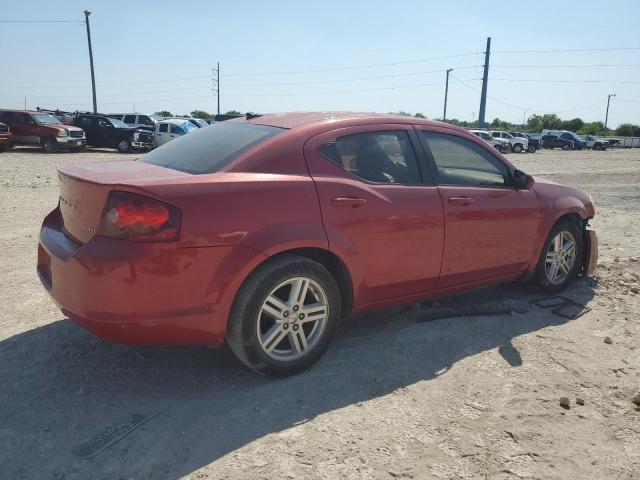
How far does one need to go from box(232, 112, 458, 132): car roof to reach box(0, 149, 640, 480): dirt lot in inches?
60.9

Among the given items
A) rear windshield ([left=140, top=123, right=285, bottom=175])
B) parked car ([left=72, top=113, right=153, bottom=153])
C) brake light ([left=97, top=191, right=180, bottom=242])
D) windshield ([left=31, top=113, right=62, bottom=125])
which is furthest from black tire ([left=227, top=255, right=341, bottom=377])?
parked car ([left=72, top=113, right=153, bottom=153])

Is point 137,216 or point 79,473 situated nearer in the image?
point 79,473

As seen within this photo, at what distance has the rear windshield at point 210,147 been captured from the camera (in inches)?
126

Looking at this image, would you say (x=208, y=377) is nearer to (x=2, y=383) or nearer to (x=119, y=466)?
(x=119, y=466)

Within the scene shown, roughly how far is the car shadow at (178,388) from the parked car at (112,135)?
22.8 metres

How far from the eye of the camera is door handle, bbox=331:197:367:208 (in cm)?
329

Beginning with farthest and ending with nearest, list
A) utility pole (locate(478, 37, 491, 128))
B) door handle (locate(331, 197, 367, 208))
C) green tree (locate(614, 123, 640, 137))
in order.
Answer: green tree (locate(614, 123, 640, 137)) < utility pole (locate(478, 37, 491, 128)) < door handle (locate(331, 197, 367, 208))

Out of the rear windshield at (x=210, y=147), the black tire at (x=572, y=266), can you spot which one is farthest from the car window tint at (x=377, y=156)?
the black tire at (x=572, y=266)

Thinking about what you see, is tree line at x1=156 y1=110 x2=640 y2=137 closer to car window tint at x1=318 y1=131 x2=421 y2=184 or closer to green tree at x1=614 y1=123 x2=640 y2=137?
green tree at x1=614 y1=123 x2=640 y2=137

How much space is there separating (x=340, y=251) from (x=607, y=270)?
3842 millimetres

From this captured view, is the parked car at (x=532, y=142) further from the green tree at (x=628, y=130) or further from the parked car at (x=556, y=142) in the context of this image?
the green tree at (x=628, y=130)

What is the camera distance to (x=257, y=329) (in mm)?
3094

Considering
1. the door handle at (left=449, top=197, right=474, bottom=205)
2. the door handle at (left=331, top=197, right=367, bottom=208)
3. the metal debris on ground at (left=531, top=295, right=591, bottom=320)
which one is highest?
the door handle at (left=331, top=197, right=367, bottom=208)

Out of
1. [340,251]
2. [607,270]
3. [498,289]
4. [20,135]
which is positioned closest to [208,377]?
[340,251]
